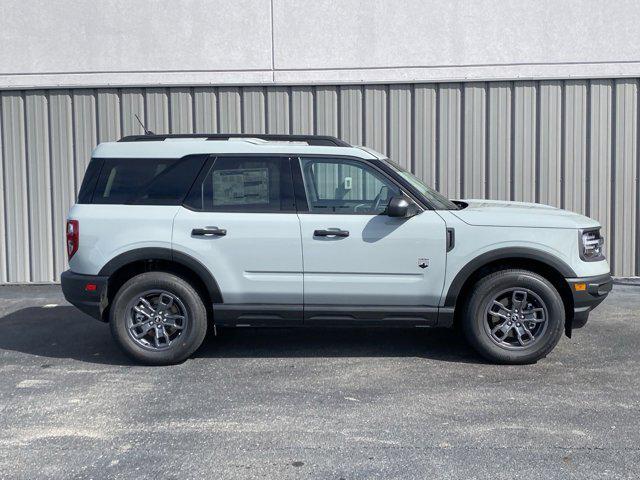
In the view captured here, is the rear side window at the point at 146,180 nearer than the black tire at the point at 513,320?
No

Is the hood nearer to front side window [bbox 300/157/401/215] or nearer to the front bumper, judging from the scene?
the front bumper

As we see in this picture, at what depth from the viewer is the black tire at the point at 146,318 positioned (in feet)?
22.4

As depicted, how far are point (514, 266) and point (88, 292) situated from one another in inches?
140

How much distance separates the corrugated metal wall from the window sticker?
4.03m

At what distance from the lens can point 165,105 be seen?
10891 mm

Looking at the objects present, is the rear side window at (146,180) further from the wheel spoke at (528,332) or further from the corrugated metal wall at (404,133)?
the corrugated metal wall at (404,133)

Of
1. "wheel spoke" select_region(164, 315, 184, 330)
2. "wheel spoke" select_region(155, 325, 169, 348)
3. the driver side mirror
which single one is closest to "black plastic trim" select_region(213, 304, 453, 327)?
"wheel spoke" select_region(164, 315, 184, 330)

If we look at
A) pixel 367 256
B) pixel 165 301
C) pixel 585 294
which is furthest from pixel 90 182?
pixel 585 294

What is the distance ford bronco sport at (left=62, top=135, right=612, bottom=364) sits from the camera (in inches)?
264

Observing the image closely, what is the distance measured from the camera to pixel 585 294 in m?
6.71

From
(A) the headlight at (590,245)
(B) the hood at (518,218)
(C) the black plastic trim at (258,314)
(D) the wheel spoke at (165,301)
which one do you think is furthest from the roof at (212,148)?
(A) the headlight at (590,245)

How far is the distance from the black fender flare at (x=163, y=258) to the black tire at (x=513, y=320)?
2.12m

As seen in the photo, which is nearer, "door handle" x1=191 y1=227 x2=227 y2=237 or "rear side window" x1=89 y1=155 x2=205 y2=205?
"door handle" x1=191 y1=227 x2=227 y2=237

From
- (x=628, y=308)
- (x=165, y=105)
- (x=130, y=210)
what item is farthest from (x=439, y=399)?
(x=165, y=105)
